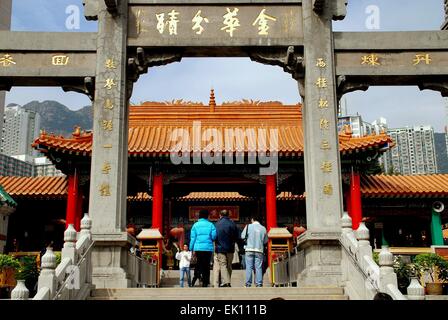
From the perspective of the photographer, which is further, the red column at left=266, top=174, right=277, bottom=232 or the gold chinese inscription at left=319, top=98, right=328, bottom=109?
the red column at left=266, top=174, right=277, bottom=232

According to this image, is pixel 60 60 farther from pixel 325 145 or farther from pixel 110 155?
pixel 325 145

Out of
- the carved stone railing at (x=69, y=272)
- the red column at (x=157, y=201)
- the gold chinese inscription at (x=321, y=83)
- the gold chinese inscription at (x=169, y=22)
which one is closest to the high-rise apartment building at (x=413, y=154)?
the red column at (x=157, y=201)

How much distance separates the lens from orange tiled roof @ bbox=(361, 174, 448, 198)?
2041 cm

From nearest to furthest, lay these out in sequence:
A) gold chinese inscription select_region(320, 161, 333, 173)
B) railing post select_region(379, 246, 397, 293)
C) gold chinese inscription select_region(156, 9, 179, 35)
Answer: railing post select_region(379, 246, 397, 293)
gold chinese inscription select_region(320, 161, 333, 173)
gold chinese inscription select_region(156, 9, 179, 35)

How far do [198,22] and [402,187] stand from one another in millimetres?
12247

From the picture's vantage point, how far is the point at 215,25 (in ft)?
38.3

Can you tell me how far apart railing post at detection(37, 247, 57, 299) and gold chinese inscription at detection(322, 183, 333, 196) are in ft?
18.5

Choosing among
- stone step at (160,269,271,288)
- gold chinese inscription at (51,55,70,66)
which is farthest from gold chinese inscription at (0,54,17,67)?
stone step at (160,269,271,288)

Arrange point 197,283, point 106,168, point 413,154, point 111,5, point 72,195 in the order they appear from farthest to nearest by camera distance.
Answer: point 413,154, point 72,195, point 197,283, point 111,5, point 106,168

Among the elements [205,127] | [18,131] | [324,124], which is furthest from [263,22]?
[18,131]

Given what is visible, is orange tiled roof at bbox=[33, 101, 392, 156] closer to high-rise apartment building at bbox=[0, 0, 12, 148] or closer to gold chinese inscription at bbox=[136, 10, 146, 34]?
high-rise apartment building at bbox=[0, 0, 12, 148]

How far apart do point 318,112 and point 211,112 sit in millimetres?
10660

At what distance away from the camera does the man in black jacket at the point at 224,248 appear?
10.1 meters

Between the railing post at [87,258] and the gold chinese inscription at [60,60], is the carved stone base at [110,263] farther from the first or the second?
the gold chinese inscription at [60,60]
